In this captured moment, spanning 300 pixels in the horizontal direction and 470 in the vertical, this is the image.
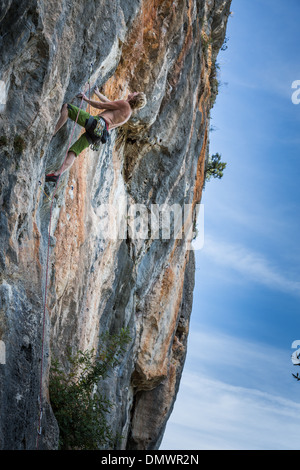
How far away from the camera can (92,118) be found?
10.7 meters

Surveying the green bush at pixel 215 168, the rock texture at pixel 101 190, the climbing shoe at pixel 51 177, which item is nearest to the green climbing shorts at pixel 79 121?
the rock texture at pixel 101 190

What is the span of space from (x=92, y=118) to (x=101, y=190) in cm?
321

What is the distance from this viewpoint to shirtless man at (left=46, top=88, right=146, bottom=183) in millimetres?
10148

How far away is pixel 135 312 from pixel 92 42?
913 centimetres

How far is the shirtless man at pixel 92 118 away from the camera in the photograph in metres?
10.1

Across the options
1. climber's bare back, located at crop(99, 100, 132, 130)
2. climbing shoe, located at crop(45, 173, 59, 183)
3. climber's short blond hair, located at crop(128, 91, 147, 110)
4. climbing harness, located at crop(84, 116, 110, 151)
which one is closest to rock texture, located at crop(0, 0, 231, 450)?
climbing shoe, located at crop(45, 173, 59, 183)

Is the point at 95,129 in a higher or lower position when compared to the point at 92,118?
lower

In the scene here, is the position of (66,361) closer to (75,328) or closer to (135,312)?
(75,328)

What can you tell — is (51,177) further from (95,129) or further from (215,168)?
(215,168)

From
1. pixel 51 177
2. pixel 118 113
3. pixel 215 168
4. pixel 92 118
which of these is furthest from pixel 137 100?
pixel 215 168

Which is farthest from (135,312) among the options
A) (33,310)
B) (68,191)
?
(33,310)

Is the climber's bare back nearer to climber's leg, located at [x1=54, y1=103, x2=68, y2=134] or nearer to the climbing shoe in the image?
climber's leg, located at [x1=54, y1=103, x2=68, y2=134]

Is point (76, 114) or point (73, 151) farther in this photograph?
point (73, 151)

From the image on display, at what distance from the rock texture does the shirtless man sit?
0.59 feet
